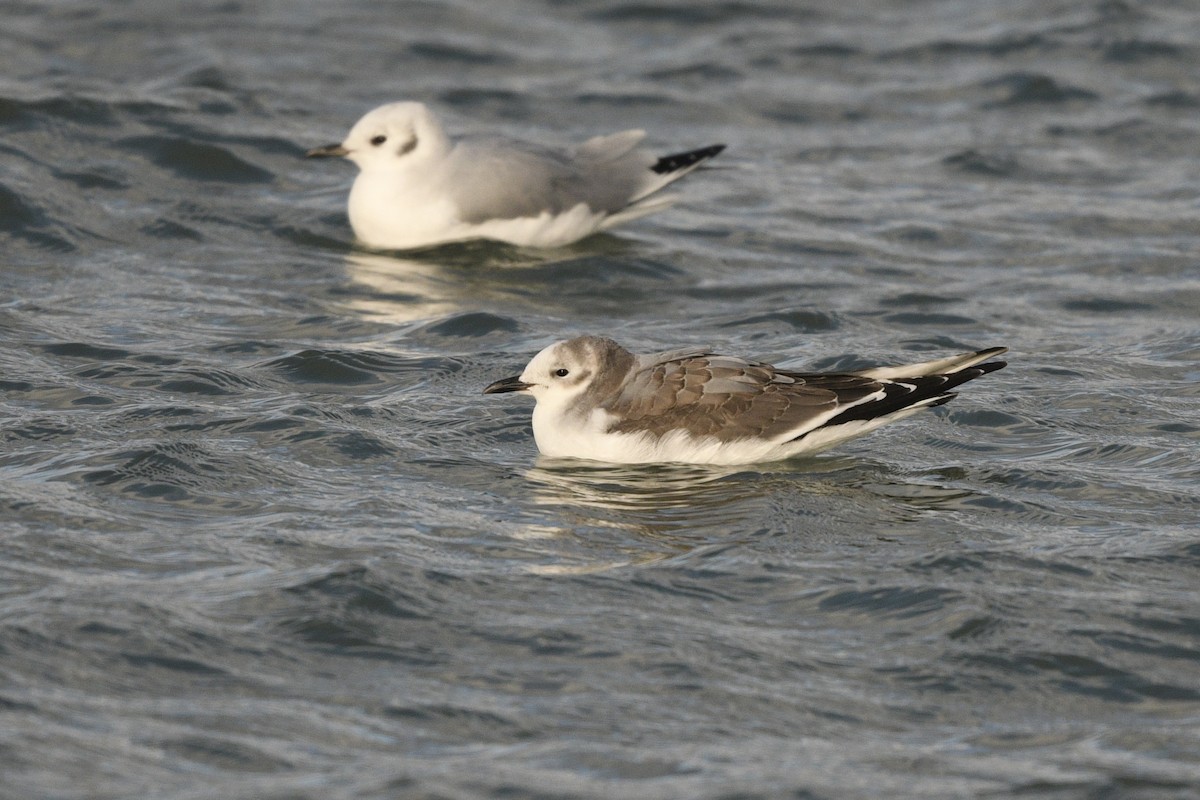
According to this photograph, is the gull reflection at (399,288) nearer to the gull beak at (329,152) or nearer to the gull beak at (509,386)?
the gull beak at (329,152)

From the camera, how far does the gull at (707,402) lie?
359 inches

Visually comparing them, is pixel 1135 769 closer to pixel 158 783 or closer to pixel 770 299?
pixel 158 783

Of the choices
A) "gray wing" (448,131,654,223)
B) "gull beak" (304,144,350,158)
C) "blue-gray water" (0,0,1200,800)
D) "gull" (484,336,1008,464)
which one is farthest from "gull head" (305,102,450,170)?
"gull" (484,336,1008,464)

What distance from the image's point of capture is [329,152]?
13.9m

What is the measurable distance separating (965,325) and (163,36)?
10.2 m

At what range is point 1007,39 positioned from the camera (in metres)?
20.0

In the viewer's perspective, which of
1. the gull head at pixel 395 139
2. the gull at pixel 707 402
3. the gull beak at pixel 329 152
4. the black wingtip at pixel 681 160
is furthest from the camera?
the black wingtip at pixel 681 160

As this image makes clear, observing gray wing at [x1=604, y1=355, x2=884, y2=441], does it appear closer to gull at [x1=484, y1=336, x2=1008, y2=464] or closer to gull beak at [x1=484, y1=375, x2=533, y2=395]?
gull at [x1=484, y1=336, x2=1008, y2=464]

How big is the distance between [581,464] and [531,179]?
4772 mm

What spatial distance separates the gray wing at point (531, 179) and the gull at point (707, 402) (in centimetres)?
428

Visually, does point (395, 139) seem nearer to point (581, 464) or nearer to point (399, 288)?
point (399, 288)

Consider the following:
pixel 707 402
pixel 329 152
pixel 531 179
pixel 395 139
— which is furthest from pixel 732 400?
pixel 329 152

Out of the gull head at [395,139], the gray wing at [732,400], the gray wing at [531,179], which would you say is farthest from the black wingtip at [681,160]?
the gray wing at [732,400]

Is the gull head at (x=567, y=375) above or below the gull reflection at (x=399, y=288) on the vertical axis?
above
